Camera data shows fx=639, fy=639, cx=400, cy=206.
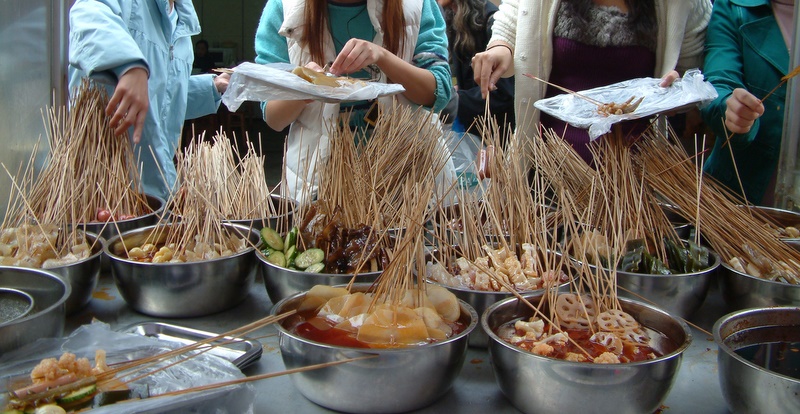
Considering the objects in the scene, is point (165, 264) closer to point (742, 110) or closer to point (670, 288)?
point (670, 288)

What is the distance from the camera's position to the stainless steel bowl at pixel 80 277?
1160 millimetres

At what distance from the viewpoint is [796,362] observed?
929 millimetres

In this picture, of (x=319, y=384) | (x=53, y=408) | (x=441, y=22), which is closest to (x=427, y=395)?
(x=319, y=384)

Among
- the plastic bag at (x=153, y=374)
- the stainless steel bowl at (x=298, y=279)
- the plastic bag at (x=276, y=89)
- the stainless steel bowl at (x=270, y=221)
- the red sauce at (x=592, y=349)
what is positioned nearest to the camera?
the plastic bag at (x=153, y=374)

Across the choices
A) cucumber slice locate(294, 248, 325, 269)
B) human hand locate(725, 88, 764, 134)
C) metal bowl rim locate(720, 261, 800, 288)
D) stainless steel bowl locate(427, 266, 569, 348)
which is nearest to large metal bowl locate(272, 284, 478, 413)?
stainless steel bowl locate(427, 266, 569, 348)

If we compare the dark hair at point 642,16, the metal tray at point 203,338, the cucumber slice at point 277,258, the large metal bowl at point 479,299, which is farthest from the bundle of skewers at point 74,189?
the dark hair at point 642,16

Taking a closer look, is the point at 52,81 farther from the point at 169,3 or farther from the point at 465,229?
the point at 465,229

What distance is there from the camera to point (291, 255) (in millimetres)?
1234

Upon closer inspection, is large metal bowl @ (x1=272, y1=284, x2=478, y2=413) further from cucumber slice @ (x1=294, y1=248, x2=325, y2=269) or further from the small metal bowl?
the small metal bowl

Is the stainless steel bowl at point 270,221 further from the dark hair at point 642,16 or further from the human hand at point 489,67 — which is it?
the dark hair at point 642,16

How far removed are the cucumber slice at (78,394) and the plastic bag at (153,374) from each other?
0.06m

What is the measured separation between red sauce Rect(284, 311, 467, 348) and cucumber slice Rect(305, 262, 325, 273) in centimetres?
16

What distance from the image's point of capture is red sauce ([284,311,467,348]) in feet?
2.99

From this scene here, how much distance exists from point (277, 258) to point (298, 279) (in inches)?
4.7
